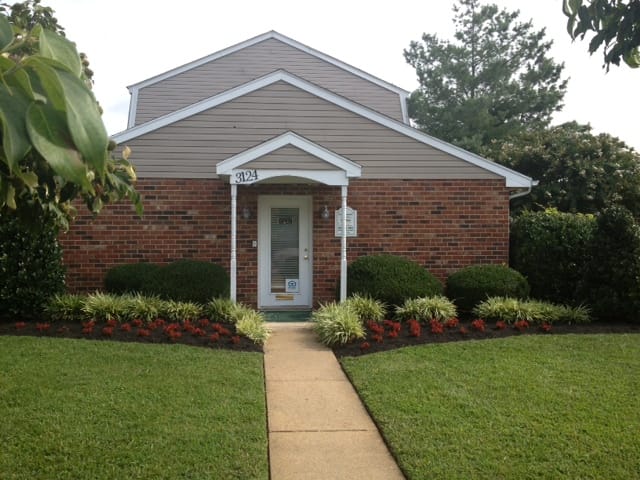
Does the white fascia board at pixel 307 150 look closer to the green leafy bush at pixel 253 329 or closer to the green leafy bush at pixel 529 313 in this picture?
the green leafy bush at pixel 253 329

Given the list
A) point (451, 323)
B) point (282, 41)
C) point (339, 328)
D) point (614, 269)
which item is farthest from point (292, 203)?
point (282, 41)

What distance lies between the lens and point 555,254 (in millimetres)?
11102

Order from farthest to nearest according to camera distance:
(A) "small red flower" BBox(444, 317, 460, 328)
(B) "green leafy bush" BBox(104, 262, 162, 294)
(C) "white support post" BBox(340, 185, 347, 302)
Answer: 1. (C) "white support post" BBox(340, 185, 347, 302)
2. (B) "green leafy bush" BBox(104, 262, 162, 294)
3. (A) "small red flower" BBox(444, 317, 460, 328)

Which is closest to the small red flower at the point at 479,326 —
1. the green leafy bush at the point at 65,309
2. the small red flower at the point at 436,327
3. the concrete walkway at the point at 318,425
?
the small red flower at the point at 436,327

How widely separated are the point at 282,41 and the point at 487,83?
17.9m

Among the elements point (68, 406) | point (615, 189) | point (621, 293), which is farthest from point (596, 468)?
point (615, 189)

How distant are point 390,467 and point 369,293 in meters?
5.80

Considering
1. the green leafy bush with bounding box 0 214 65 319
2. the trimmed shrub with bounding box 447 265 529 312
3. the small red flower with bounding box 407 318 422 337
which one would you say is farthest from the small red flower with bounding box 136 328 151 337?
the trimmed shrub with bounding box 447 265 529 312

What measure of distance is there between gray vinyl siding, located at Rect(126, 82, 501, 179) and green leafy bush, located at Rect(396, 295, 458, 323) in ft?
9.67

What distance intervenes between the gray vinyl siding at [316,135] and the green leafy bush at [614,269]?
8.38ft

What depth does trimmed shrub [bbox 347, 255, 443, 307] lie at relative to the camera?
1025 cm

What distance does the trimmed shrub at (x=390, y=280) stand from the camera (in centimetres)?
1025

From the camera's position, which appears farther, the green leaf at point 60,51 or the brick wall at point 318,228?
the brick wall at point 318,228

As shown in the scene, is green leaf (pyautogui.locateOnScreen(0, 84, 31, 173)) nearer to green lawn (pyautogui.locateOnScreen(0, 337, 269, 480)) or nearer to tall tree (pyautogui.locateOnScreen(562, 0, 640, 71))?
tall tree (pyautogui.locateOnScreen(562, 0, 640, 71))
